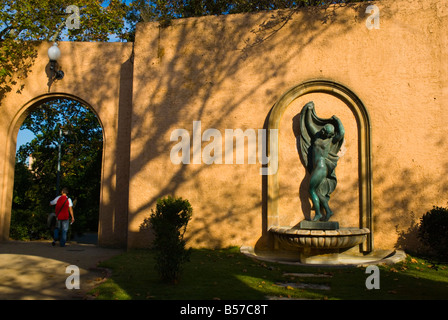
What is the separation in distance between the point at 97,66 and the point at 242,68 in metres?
4.04

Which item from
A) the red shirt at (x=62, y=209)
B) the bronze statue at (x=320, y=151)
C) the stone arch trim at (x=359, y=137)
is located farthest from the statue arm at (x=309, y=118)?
the red shirt at (x=62, y=209)

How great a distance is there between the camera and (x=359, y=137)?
8352 millimetres

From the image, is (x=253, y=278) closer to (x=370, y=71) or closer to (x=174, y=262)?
(x=174, y=262)

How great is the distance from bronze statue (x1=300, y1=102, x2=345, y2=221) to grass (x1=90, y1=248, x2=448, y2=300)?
1759 millimetres

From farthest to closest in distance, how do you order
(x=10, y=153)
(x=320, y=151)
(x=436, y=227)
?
(x=10, y=153) < (x=320, y=151) < (x=436, y=227)

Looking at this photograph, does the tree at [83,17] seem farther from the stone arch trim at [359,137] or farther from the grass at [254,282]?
the grass at [254,282]

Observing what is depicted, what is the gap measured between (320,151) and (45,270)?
226 inches

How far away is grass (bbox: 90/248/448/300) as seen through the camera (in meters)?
4.90

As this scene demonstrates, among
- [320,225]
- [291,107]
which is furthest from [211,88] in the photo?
[320,225]

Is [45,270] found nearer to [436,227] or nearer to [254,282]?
[254,282]

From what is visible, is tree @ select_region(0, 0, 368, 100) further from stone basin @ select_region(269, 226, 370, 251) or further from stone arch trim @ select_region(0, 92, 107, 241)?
stone basin @ select_region(269, 226, 370, 251)

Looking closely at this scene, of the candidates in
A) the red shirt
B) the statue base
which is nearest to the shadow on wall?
the statue base
